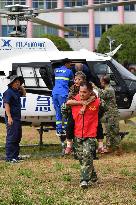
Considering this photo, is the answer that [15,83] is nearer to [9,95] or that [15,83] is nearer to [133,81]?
[9,95]

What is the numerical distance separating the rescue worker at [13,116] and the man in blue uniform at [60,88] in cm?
100

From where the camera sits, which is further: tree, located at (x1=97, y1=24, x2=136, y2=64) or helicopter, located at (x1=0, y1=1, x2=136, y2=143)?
tree, located at (x1=97, y1=24, x2=136, y2=64)

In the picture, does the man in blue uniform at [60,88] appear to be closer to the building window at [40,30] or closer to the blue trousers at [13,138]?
the blue trousers at [13,138]

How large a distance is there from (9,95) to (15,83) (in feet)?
0.91

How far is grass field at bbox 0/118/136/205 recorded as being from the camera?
735cm

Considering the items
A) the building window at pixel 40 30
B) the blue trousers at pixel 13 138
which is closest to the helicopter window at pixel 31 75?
the blue trousers at pixel 13 138

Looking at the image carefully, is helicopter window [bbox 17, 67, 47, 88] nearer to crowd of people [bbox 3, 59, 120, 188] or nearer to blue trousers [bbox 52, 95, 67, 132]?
crowd of people [bbox 3, 59, 120, 188]

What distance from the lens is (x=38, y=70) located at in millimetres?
12359

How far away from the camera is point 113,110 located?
11.8m

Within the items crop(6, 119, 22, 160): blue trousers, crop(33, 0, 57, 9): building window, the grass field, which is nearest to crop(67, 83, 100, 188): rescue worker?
the grass field

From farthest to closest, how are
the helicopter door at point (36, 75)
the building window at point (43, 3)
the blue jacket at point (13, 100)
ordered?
1. the building window at point (43, 3)
2. the helicopter door at point (36, 75)
3. the blue jacket at point (13, 100)

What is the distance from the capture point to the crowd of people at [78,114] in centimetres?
811

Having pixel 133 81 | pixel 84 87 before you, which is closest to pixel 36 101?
pixel 133 81

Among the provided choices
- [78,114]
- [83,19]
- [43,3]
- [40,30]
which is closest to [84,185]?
[78,114]
